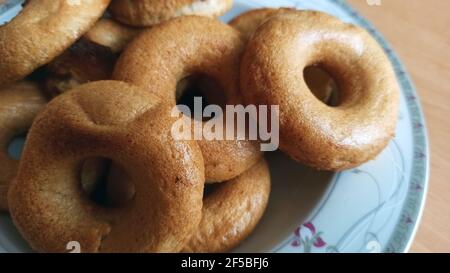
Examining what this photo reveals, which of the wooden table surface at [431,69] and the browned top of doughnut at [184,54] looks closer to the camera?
the browned top of doughnut at [184,54]

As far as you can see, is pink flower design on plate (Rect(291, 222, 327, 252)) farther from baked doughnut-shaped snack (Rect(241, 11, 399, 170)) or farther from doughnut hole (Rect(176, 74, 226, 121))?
doughnut hole (Rect(176, 74, 226, 121))

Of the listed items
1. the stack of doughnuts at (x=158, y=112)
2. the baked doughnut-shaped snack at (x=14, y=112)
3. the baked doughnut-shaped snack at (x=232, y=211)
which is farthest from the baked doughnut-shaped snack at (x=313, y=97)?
the baked doughnut-shaped snack at (x=14, y=112)

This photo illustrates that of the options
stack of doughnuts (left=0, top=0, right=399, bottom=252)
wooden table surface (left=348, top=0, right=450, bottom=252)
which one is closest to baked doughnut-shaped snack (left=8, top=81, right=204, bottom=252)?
stack of doughnuts (left=0, top=0, right=399, bottom=252)

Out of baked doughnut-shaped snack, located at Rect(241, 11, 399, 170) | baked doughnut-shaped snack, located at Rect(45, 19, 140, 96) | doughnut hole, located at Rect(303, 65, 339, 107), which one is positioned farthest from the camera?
doughnut hole, located at Rect(303, 65, 339, 107)

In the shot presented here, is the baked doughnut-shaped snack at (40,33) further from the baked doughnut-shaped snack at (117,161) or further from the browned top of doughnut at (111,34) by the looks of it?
the baked doughnut-shaped snack at (117,161)

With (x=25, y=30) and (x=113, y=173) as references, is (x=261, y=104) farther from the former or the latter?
(x=25, y=30)

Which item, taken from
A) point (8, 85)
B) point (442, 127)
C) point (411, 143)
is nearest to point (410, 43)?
point (442, 127)

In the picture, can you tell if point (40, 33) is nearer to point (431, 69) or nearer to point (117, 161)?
point (117, 161)
